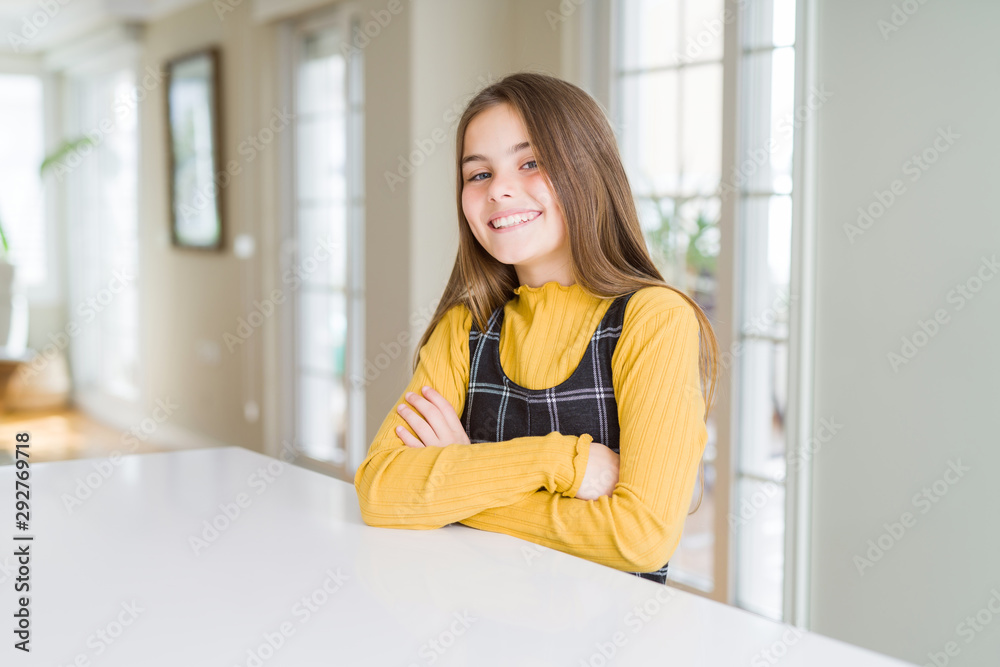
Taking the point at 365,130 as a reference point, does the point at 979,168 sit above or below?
below

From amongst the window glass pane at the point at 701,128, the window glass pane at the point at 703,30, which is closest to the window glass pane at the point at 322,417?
A: the window glass pane at the point at 701,128

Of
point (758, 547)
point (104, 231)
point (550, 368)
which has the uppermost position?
point (104, 231)

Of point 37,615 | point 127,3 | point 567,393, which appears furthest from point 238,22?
point 37,615

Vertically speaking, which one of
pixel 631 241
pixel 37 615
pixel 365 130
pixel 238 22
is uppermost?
pixel 238 22

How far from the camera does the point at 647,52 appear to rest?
8.86 ft

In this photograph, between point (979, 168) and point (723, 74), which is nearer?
point (979, 168)

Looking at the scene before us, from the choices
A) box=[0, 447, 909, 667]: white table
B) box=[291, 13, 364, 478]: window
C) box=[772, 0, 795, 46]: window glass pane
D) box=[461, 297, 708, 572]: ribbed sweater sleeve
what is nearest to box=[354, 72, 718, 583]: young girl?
box=[461, 297, 708, 572]: ribbed sweater sleeve

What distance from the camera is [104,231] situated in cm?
426

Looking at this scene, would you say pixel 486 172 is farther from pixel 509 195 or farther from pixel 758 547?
pixel 758 547

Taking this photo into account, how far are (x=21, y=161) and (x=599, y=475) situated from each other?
3.81m

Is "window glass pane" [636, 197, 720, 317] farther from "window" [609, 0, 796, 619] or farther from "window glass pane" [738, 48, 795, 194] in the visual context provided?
"window glass pane" [738, 48, 795, 194]

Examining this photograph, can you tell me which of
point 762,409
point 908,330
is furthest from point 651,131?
point 908,330

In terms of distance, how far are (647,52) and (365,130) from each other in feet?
3.76

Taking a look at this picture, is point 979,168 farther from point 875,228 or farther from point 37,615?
point 37,615
